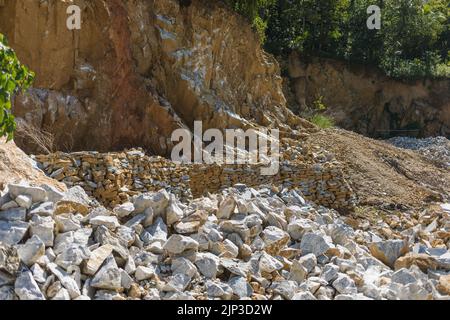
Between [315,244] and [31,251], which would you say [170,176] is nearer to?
[315,244]

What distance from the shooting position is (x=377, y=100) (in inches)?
773

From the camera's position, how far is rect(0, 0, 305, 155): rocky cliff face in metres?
8.68

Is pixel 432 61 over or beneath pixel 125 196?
over

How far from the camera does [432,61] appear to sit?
66.7 feet

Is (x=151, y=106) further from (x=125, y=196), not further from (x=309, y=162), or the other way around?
(x=309, y=162)

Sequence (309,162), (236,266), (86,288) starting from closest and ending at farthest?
(86,288) → (236,266) → (309,162)

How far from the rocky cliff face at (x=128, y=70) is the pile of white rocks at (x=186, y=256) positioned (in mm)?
3314

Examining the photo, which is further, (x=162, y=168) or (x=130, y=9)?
(x=130, y=9)

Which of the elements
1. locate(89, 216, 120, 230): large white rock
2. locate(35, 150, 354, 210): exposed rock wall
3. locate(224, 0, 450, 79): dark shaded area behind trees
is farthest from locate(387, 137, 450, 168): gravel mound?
locate(89, 216, 120, 230): large white rock

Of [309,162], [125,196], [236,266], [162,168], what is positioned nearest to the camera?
[236,266]

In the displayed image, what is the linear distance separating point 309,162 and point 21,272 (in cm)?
702

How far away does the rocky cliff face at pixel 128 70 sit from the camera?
8.68m

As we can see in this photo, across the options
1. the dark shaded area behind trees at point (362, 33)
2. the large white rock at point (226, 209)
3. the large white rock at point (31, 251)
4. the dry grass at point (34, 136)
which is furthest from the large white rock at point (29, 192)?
the dark shaded area behind trees at point (362, 33)

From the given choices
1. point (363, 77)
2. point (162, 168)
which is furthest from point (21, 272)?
point (363, 77)
